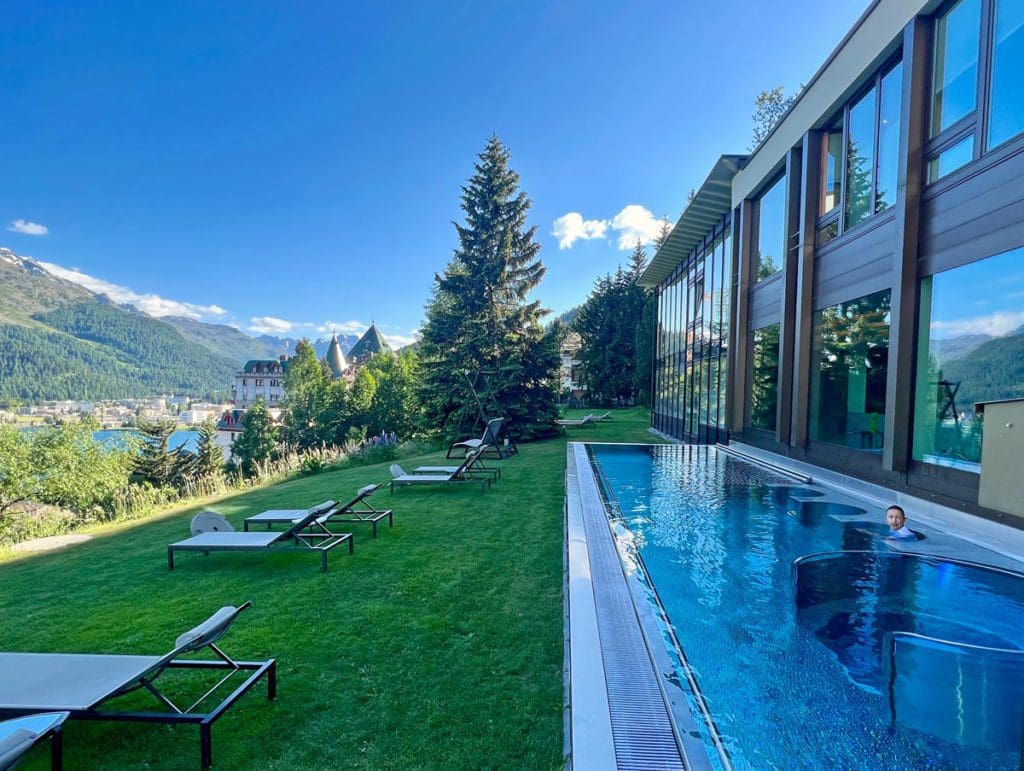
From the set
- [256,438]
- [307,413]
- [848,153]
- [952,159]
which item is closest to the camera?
[952,159]

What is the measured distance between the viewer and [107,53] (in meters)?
19.7

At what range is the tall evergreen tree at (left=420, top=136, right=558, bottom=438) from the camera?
57.0 ft

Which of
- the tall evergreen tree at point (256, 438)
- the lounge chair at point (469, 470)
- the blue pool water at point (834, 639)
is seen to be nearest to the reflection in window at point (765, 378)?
the blue pool water at point (834, 639)

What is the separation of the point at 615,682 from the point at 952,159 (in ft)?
26.3

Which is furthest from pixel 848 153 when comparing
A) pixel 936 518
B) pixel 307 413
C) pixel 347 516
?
pixel 307 413

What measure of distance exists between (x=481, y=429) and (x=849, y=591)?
13.2m

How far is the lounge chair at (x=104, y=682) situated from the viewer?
7.59ft

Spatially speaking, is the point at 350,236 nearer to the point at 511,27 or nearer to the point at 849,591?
the point at 511,27

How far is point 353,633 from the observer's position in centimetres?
365

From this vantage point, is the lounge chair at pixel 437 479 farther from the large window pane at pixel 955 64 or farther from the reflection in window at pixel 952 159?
the large window pane at pixel 955 64

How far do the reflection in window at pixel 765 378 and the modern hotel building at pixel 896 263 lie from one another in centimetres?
5

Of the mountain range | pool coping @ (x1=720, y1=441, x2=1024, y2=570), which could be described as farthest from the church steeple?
pool coping @ (x1=720, y1=441, x2=1024, y2=570)

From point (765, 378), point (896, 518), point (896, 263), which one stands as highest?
point (896, 263)

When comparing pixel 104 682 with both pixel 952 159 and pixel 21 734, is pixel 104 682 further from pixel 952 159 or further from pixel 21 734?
pixel 952 159
